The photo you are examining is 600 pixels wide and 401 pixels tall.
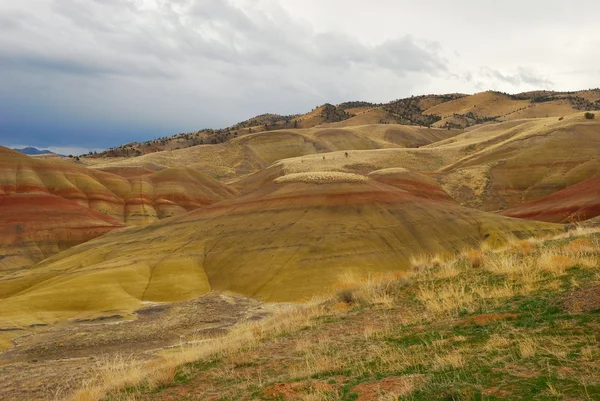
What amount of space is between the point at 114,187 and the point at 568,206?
87211 millimetres

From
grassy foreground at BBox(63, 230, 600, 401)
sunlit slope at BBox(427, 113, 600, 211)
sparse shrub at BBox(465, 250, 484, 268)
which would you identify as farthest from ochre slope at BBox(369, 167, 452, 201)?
grassy foreground at BBox(63, 230, 600, 401)

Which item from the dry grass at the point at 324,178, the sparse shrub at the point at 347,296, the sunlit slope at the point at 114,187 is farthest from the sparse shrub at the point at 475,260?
the sunlit slope at the point at 114,187

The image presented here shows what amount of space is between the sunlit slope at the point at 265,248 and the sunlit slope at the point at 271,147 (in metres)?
84.6

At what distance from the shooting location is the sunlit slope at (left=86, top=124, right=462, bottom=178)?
5605 inches

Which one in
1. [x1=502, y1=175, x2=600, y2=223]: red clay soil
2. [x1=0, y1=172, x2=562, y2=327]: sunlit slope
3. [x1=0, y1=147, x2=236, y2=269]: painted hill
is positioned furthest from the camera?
[x1=0, y1=147, x2=236, y2=269]: painted hill

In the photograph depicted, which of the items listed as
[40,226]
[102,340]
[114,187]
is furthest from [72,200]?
[102,340]

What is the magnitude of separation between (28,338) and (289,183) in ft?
109

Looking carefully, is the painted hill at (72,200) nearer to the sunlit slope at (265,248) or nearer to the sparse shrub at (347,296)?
the sunlit slope at (265,248)

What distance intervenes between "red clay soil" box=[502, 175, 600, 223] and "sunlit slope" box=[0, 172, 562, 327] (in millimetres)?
7444

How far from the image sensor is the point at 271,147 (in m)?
153

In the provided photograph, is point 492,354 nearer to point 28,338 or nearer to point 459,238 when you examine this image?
→ point 28,338

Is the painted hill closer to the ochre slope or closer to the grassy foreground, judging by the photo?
the ochre slope

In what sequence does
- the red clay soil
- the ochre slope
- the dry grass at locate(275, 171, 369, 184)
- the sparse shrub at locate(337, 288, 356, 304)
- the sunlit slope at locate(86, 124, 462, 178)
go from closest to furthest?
the sparse shrub at locate(337, 288, 356, 304) < the red clay soil < the dry grass at locate(275, 171, 369, 184) < the ochre slope < the sunlit slope at locate(86, 124, 462, 178)

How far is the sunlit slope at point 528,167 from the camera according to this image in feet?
250
